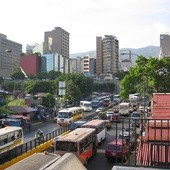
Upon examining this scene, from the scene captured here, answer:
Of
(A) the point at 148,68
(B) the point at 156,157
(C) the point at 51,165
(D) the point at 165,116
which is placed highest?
(A) the point at 148,68

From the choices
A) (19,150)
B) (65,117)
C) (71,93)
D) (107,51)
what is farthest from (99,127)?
(107,51)

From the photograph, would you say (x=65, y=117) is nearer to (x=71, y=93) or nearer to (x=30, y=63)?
(x=71, y=93)

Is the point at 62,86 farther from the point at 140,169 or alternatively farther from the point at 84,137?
the point at 140,169

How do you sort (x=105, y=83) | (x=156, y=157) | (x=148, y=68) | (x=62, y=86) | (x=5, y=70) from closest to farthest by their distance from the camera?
(x=156, y=157) → (x=148, y=68) → (x=62, y=86) → (x=105, y=83) → (x=5, y=70)

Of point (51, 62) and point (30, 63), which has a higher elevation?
point (51, 62)

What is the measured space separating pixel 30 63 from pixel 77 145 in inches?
5919

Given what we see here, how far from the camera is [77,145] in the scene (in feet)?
76.5

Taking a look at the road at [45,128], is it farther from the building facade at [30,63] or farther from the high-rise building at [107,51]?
the high-rise building at [107,51]

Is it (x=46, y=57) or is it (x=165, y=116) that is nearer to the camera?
(x=165, y=116)

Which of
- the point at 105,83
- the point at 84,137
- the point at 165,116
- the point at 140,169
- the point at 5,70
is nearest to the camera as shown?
the point at 140,169

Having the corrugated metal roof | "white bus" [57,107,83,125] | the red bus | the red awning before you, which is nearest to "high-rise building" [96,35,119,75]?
"white bus" [57,107,83,125]

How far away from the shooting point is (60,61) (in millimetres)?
180500

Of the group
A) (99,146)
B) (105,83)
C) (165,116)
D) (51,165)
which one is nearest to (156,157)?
(165,116)

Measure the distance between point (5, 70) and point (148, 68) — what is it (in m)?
146
